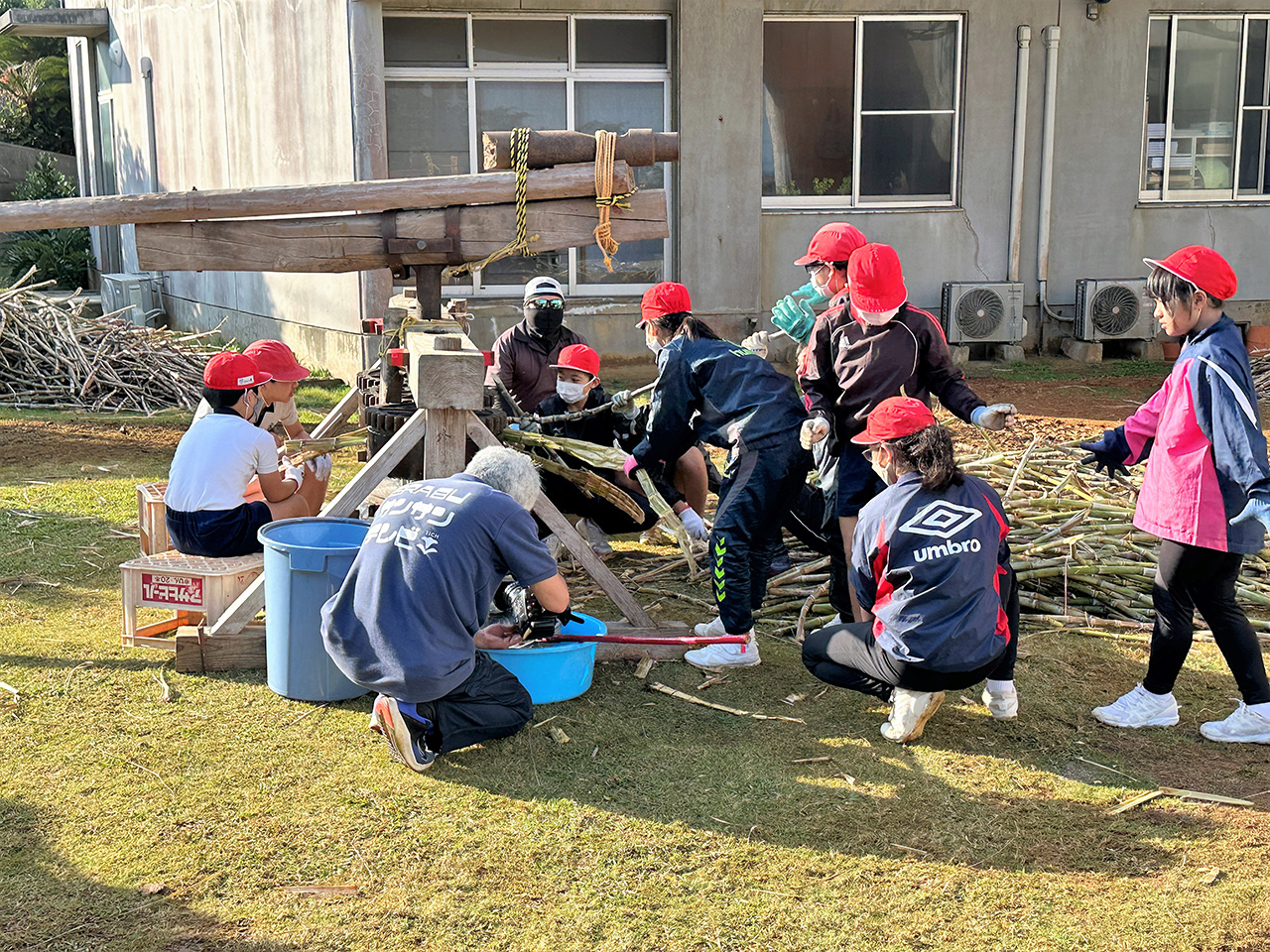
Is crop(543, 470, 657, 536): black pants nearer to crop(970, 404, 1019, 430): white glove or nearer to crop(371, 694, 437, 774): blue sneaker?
crop(970, 404, 1019, 430): white glove

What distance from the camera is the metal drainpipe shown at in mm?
18516

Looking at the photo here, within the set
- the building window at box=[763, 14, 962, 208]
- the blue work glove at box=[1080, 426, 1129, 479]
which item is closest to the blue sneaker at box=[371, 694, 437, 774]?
the blue work glove at box=[1080, 426, 1129, 479]

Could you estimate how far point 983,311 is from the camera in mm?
14172

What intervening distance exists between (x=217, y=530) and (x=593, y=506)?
2.34m

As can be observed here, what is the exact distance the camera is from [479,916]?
3682 mm

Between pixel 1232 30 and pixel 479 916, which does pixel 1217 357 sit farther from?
pixel 1232 30

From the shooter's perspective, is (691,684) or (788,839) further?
(691,684)

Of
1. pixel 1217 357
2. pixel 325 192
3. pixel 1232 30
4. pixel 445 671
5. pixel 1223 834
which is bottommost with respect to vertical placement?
pixel 1223 834

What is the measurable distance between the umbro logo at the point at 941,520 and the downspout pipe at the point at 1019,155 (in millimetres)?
10426

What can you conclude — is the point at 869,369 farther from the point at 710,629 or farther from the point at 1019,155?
the point at 1019,155

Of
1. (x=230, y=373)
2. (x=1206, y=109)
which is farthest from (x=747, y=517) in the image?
(x=1206, y=109)

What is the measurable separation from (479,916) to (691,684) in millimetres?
2054

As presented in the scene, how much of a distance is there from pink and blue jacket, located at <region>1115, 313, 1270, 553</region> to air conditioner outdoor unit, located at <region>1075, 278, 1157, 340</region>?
394 inches

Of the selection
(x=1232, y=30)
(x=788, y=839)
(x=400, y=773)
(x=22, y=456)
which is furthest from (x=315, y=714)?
(x=1232, y=30)
